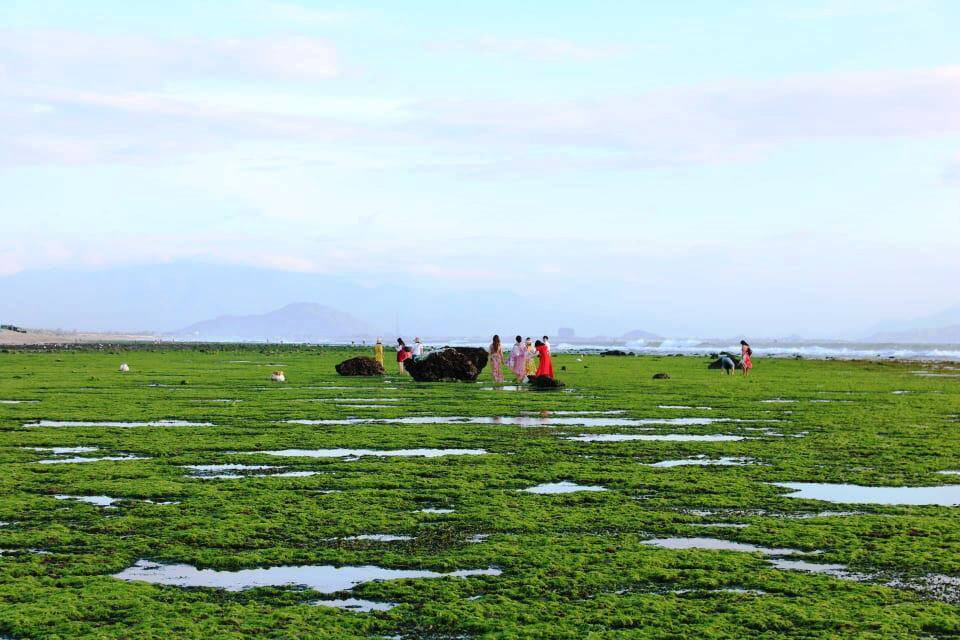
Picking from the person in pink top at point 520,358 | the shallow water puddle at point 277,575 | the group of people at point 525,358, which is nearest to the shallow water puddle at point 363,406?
the group of people at point 525,358

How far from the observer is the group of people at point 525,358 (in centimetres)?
3928

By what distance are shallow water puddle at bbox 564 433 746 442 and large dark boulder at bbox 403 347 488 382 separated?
21.5 m

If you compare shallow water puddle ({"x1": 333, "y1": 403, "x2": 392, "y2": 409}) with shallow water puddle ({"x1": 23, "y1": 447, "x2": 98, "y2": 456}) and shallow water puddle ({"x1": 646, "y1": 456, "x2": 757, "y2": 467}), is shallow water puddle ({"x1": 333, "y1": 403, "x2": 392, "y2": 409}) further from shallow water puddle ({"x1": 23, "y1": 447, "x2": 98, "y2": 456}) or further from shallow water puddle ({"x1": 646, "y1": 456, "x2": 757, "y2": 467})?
shallow water puddle ({"x1": 646, "y1": 456, "x2": 757, "y2": 467})

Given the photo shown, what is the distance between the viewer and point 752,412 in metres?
29.1

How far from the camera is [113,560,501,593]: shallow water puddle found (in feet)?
31.6

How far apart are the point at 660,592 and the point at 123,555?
5.68 metres

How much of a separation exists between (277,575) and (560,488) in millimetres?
6078

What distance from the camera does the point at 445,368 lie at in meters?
43.6

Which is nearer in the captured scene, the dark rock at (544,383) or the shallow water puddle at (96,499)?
the shallow water puddle at (96,499)

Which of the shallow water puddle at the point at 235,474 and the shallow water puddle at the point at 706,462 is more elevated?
the shallow water puddle at the point at 235,474

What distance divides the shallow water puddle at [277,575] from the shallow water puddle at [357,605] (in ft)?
1.23

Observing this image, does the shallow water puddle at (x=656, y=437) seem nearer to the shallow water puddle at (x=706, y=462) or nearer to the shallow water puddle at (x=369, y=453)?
the shallow water puddle at (x=706, y=462)

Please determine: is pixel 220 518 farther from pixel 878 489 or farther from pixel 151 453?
pixel 878 489

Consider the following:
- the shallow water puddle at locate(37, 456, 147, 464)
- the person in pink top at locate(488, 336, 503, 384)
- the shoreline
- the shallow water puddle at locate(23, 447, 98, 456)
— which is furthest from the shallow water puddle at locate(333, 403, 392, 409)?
the shoreline
